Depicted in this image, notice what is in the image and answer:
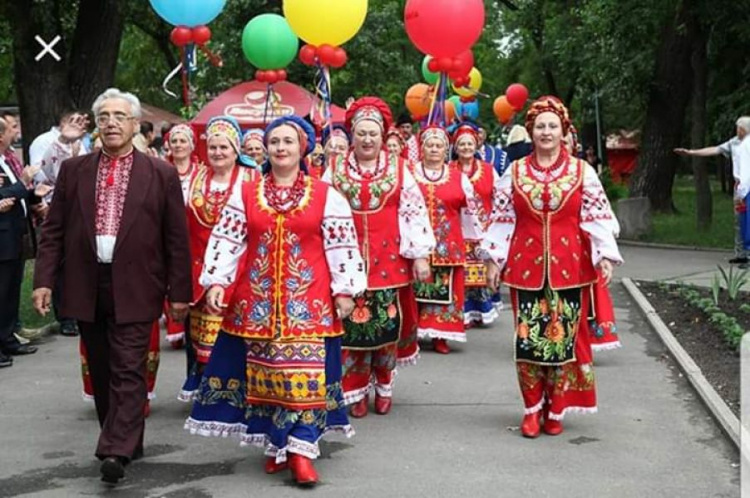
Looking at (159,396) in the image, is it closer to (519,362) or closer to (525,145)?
(519,362)

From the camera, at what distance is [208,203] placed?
25.5ft

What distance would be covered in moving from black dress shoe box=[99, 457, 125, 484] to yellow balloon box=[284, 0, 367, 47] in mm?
5012

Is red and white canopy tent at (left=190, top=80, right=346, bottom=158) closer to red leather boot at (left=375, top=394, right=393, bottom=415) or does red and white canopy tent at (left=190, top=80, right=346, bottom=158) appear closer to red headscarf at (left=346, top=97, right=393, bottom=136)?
red headscarf at (left=346, top=97, right=393, bottom=136)

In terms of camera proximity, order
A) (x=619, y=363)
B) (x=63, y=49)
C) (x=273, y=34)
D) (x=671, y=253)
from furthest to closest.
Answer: (x=671, y=253) → (x=63, y=49) → (x=273, y=34) → (x=619, y=363)

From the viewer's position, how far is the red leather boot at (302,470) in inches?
243

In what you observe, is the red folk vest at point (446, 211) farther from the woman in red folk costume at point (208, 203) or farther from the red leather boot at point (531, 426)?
the red leather boot at point (531, 426)

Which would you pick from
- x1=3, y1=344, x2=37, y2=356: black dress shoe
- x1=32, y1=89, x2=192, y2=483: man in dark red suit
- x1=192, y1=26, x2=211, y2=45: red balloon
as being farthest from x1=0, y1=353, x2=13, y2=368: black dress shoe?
x1=32, y1=89, x2=192, y2=483: man in dark red suit

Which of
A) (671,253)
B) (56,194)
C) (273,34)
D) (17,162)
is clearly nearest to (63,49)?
(273,34)

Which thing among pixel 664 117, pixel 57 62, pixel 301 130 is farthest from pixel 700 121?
pixel 301 130

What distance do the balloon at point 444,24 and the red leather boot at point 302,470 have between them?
17.1 ft

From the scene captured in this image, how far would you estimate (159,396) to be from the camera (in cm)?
855

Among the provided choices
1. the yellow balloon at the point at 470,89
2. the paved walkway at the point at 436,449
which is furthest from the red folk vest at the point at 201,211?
the yellow balloon at the point at 470,89

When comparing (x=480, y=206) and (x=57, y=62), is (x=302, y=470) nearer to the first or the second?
(x=480, y=206)

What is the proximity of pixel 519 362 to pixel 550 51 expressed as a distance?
3012 cm
